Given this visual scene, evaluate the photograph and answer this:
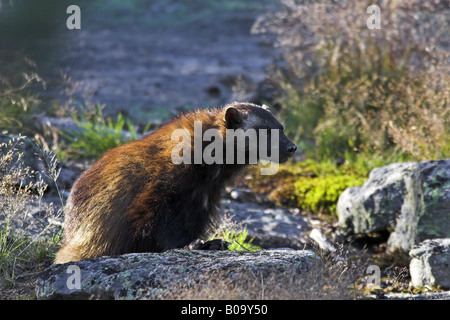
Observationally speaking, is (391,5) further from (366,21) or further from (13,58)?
(13,58)

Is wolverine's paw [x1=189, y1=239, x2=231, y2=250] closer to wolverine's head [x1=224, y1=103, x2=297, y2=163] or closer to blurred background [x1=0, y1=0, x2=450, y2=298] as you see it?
wolverine's head [x1=224, y1=103, x2=297, y2=163]

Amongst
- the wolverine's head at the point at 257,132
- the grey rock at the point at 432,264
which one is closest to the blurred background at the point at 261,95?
the grey rock at the point at 432,264

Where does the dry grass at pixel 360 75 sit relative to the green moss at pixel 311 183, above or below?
above

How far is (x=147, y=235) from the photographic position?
460cm

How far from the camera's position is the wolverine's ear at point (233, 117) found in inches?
191

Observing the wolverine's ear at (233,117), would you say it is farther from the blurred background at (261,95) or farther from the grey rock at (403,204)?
the grey rock at (403,204)

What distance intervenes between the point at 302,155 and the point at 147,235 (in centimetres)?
456

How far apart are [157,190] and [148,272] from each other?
2.70 ft

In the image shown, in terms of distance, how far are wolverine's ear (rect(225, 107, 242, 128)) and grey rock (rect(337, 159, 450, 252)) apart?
2.20m

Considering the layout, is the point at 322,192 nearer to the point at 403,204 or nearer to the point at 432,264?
the point at 403,204

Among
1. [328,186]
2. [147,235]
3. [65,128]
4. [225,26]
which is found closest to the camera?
[147,235]

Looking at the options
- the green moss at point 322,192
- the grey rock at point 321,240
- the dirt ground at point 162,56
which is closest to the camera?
the grey rock at point 321,240

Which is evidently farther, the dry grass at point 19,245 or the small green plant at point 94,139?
the small green plant at point 94,139
